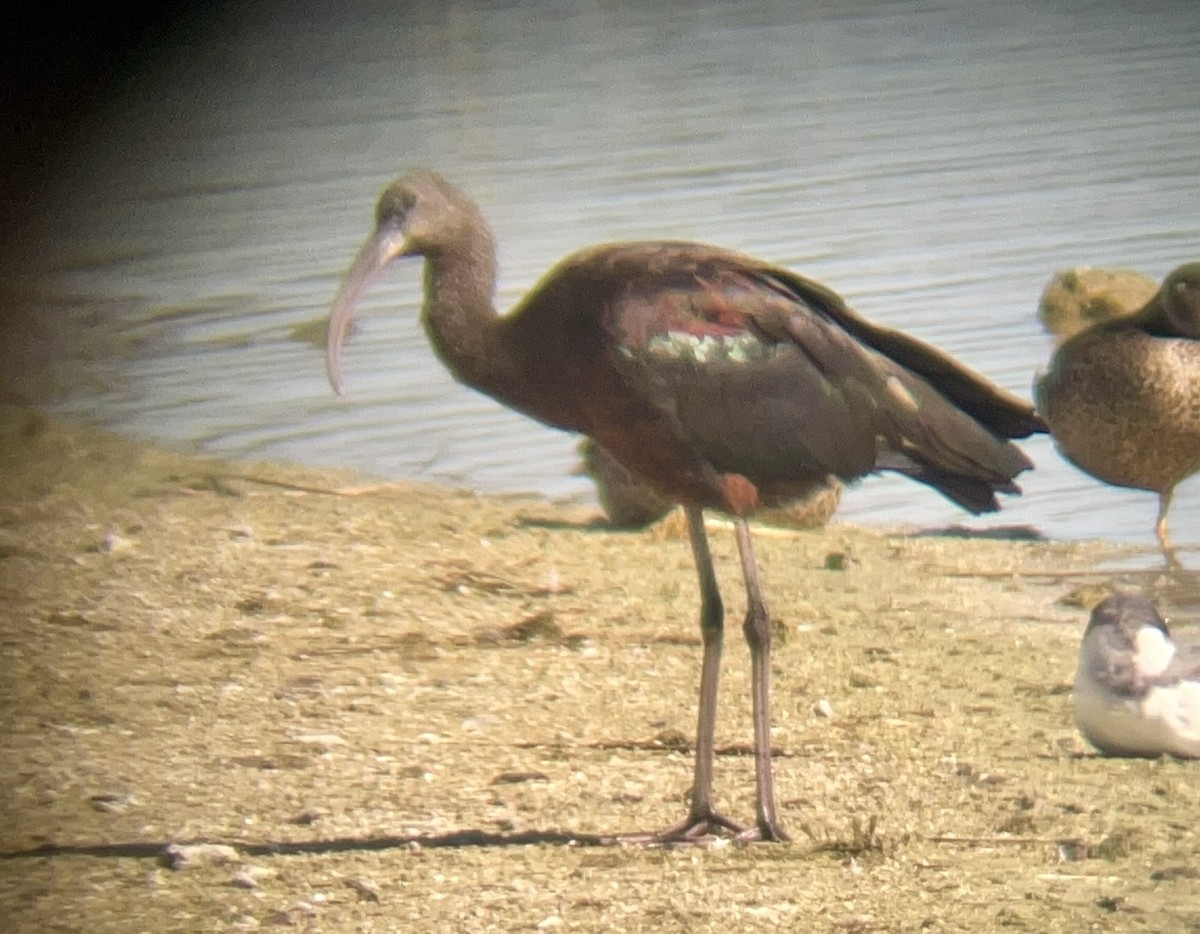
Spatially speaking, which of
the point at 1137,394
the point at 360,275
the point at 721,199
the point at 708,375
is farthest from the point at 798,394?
the point at 721,199

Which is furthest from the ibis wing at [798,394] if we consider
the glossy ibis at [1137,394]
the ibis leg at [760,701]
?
the glossy ibis at [1137,394]

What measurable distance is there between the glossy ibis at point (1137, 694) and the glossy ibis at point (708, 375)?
0.50 meters

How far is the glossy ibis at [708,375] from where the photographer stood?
3545 mm

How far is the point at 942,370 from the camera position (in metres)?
3.69

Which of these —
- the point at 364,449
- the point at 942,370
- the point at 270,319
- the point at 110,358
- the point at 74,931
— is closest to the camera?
the point at 74,931

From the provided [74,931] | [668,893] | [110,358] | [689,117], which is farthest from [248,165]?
[689,117]

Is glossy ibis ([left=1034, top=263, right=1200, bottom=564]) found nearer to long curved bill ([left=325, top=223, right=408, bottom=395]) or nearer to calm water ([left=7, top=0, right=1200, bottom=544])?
calm water ([left=7, top=0, right=1200, bottom=544])

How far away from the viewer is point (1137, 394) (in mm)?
6863

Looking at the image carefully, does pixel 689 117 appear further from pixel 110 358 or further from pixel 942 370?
pixel 942 370

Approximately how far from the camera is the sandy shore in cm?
292

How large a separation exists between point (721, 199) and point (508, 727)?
6365 mm

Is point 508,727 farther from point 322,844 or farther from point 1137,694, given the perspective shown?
point 1137,694

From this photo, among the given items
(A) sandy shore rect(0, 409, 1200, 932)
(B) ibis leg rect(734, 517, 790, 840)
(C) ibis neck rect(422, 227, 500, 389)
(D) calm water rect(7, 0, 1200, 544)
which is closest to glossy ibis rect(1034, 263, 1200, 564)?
(D) calm water rect(7, 0, 1200, 544)

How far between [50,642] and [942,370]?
200cm
